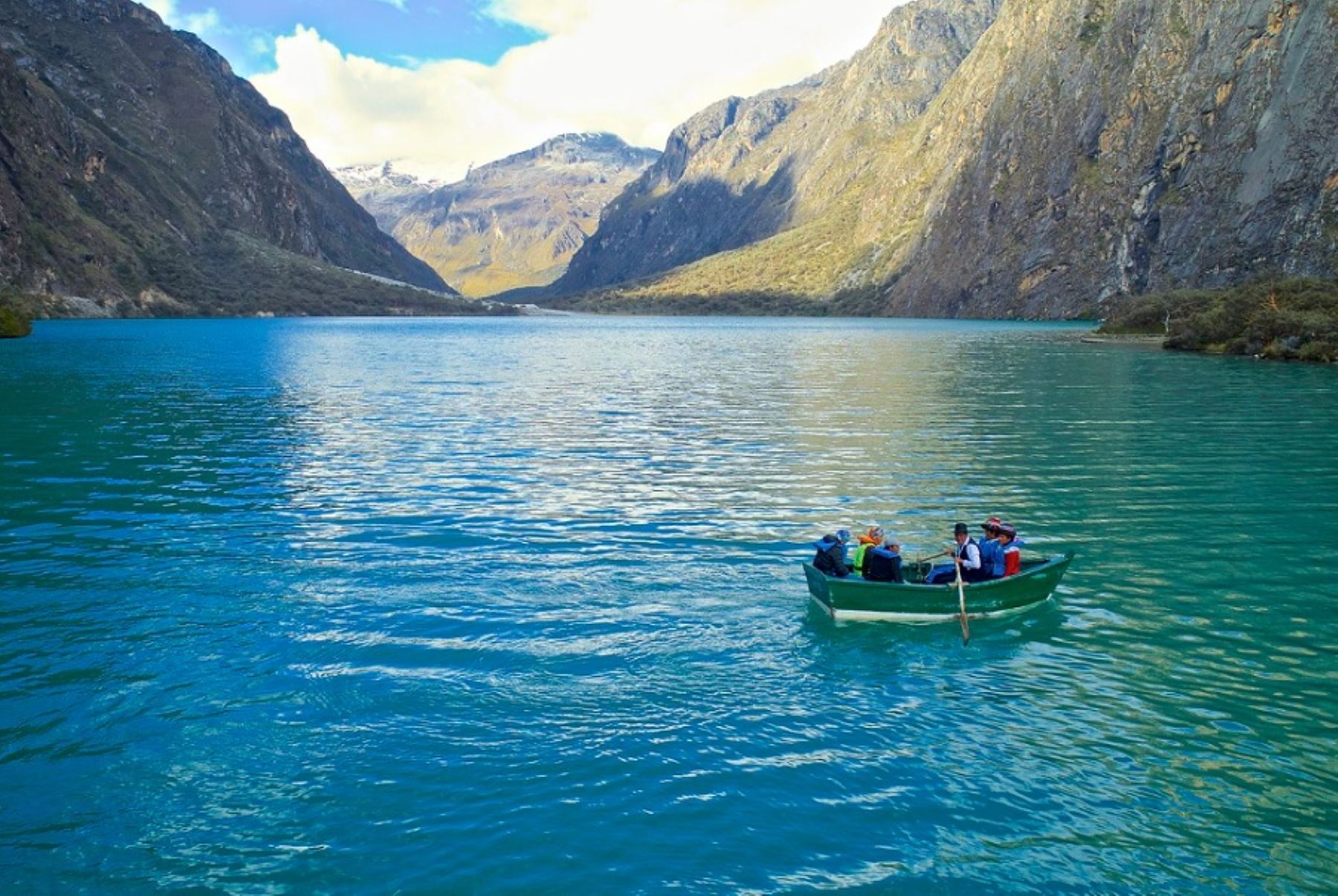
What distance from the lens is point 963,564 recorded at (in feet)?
75.6

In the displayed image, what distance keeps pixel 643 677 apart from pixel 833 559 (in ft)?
19.4

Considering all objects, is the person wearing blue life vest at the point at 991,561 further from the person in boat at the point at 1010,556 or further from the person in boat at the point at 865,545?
the person in boat at the point at 865,545

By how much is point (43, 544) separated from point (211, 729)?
15985mm

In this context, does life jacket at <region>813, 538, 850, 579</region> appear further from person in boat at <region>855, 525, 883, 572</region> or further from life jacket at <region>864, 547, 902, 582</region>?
life jacket at <region>864, 547, 902, 582</region>

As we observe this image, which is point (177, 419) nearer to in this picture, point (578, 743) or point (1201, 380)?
point (578, 743)

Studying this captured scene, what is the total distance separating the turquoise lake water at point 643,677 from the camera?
13.5 m

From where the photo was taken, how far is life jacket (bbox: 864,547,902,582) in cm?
2230

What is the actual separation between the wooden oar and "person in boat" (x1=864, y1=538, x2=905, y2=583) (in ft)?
4.25

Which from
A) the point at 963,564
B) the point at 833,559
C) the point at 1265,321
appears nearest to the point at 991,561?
the point at 963,564

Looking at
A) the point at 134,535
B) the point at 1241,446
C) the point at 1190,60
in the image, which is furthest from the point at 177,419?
the point at 1190,60

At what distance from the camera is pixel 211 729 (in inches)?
671

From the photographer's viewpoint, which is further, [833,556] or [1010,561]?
[1010,561]

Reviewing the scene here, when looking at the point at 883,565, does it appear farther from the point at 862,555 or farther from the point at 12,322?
the point at 12,322

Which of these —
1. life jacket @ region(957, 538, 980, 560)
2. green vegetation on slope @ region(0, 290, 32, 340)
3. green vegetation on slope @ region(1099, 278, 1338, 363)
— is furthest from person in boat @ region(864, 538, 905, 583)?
green vegetation on slope @ region(0, 290, 32, 340)
